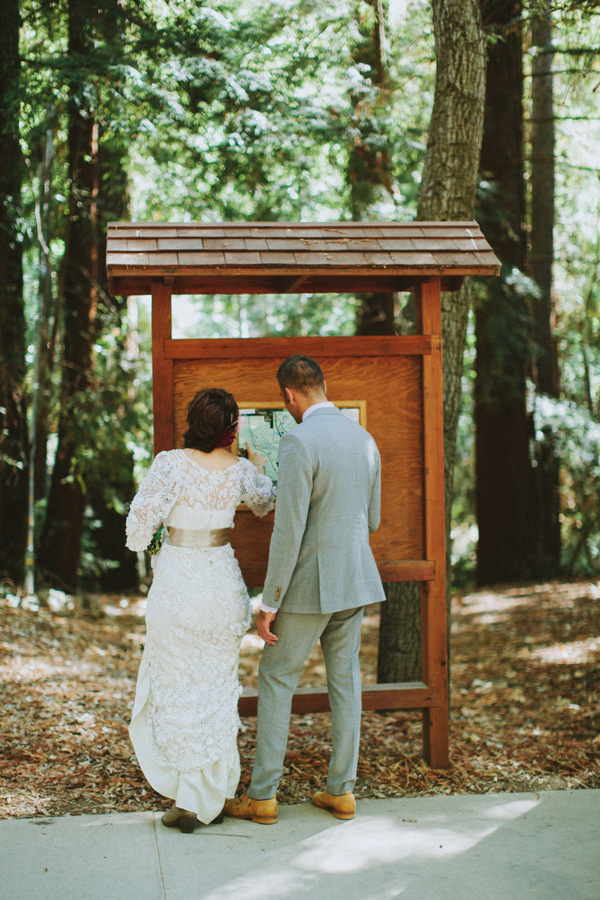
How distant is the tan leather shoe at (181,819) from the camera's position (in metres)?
3.48

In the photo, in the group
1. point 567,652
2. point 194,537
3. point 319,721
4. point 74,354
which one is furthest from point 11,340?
point 567,652

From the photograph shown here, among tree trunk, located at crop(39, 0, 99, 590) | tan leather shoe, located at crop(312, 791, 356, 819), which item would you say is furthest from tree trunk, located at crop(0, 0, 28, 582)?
tan leather shoe, located at crop(312, 791, 356, 819)

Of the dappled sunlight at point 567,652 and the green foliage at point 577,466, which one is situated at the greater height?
the green foliage at point 577,466

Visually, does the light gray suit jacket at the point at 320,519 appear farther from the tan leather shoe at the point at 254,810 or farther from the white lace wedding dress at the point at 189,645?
the tan leather shoe at the point at 254,810

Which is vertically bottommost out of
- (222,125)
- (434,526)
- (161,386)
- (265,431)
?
(434,526)

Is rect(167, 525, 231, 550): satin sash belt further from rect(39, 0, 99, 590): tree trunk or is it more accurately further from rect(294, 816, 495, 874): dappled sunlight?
rect(39, 0, 99, 590): tree trunk

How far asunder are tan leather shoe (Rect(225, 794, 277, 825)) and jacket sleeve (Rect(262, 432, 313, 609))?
3.05 feet

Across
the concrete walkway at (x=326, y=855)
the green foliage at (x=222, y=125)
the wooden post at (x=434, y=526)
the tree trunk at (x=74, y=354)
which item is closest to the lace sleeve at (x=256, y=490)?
the wooden post at (x=434, y=526)

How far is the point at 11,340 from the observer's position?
7.91 m

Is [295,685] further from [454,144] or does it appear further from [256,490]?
[454,144]

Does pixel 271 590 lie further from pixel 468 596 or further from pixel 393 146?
pixel 468 596

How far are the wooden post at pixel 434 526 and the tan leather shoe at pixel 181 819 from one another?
1.43 metres

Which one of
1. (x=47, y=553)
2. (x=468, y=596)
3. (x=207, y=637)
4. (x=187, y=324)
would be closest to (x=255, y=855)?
(x=207, y=637)

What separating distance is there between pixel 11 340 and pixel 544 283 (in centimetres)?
738
